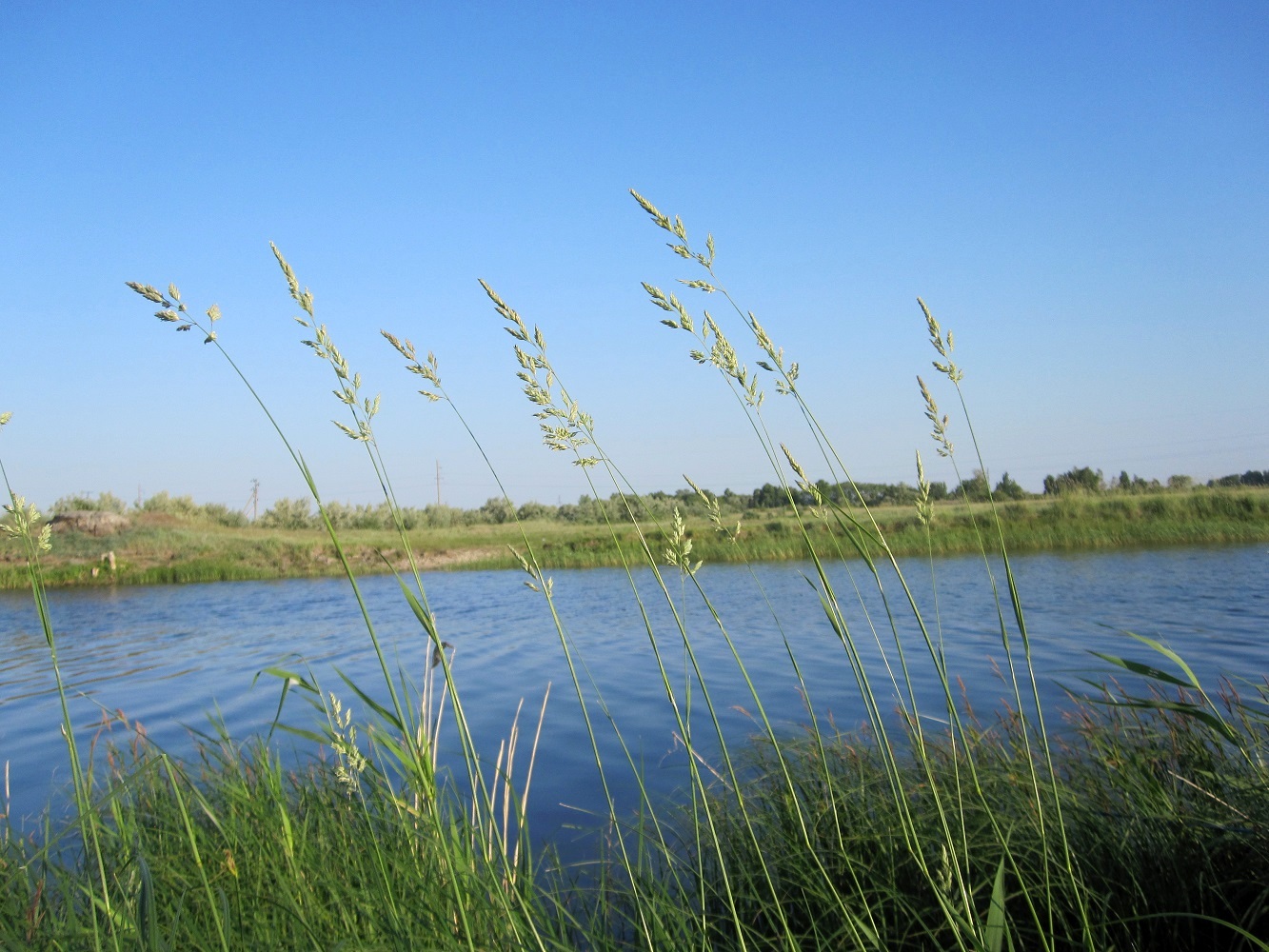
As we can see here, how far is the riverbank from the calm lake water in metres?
2.80

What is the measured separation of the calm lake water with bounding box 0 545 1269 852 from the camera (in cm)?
672

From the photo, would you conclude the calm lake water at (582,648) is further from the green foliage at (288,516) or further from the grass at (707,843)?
the green foliage at (288,516)

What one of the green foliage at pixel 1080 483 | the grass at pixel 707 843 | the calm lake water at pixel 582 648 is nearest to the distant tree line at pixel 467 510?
the green foliage at pixel 1080 483

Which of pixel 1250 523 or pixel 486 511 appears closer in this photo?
pixel 1250 523

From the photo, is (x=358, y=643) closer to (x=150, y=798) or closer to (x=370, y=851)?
(x=150, y=798)

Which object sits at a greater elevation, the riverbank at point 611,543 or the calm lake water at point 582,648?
the riverbank at point 611,543

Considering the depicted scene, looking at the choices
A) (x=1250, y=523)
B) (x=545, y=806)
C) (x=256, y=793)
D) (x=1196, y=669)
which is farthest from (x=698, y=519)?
(x=256, y=793)

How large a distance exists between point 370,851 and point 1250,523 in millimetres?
25692

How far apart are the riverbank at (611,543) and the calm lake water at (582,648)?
280 cm

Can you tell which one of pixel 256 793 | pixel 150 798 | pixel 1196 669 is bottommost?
pixel 1196 669

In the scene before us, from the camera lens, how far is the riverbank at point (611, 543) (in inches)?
859

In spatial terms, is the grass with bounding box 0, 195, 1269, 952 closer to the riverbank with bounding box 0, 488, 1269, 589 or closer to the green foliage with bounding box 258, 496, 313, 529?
the riverbank with bounding box 0, 488, 1269, 589

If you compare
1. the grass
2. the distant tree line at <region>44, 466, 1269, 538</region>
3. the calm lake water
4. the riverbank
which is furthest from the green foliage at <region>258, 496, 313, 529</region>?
the grass

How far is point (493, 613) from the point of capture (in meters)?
15.4
